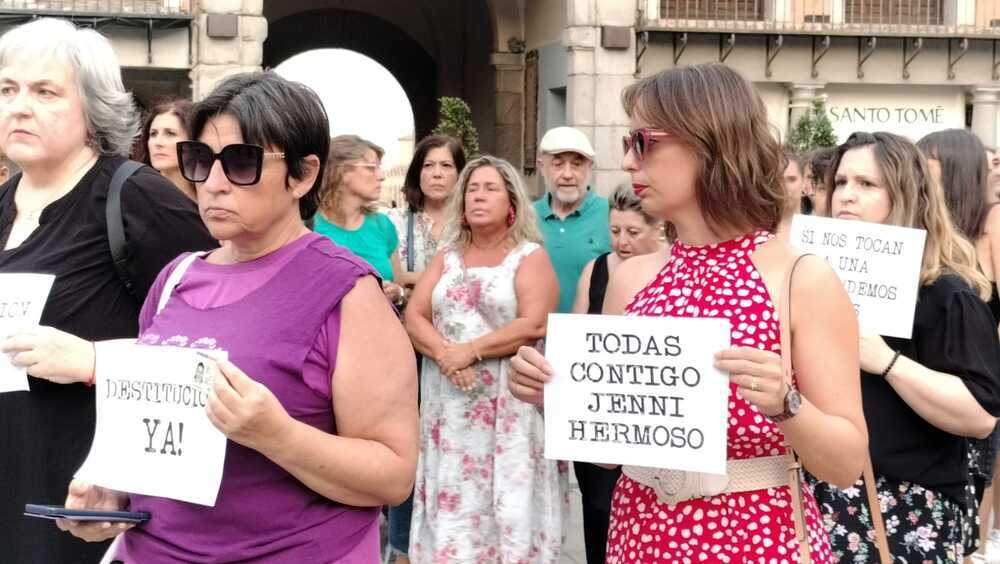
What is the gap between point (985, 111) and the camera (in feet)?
68.5

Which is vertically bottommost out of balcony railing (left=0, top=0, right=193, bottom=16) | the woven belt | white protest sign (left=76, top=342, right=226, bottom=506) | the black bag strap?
the woven belt

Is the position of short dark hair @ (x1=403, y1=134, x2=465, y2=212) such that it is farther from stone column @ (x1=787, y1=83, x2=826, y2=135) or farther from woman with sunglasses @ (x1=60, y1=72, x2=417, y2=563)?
stone column @ (x1=787, y1=83, x2=826, y2=135)

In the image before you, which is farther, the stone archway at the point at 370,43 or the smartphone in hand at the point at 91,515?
the stone archway at the point at 370,43

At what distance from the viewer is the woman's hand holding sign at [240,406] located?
2.17 m

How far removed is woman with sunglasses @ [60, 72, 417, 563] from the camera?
2.40 meters

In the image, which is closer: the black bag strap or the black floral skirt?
the black bag strap

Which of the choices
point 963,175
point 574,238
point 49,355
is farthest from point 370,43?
point 49,355

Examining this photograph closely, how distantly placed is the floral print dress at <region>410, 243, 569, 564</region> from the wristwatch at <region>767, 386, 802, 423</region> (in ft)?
12.0

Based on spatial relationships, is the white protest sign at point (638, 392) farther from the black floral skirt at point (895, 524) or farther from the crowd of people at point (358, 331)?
the black floral skirt at point (895, 524)

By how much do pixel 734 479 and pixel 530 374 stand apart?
1.56 ft

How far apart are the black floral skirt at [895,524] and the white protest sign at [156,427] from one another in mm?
2024

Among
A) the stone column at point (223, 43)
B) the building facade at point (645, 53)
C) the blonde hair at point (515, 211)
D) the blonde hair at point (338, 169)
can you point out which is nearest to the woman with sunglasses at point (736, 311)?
the blonde hair at point (515, 211)

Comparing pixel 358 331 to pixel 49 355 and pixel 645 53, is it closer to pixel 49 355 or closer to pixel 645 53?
pixel 49 355

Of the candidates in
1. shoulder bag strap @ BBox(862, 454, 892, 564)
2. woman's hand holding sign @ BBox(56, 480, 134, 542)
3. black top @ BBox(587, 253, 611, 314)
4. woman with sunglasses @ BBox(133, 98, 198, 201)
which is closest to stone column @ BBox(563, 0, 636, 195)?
black top @ BBox(587, 253, 611, 314)
